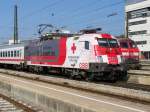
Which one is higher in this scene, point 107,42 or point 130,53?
point 107,42

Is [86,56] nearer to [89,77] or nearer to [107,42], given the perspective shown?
[89,77]

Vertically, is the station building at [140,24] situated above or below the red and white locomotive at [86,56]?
above

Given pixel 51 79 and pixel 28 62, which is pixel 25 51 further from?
pixel 51 79

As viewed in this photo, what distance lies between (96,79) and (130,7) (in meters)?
94.9

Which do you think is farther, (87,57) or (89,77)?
(89,77)

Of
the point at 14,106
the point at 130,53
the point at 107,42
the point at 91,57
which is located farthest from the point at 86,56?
the point at 14,106

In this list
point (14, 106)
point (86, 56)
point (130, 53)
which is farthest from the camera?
point (130, 53)

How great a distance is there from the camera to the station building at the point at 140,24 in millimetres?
108688

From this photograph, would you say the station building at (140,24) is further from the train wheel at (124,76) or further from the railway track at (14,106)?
the railway track at (14,106)

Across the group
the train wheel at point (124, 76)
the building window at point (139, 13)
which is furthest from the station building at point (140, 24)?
the train wheel at point (124, 76)

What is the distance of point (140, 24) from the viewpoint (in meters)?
114

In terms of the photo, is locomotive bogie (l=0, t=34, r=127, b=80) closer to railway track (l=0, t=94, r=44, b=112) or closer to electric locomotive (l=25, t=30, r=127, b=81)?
electric locomotive (l=25, t=30, r=127, b=81)

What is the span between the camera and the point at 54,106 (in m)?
13.8

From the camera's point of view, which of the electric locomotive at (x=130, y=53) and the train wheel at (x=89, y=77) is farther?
the electric locomotive at (x=130, y=53)
